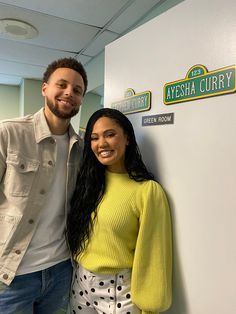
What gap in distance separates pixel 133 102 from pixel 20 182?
1.67ft

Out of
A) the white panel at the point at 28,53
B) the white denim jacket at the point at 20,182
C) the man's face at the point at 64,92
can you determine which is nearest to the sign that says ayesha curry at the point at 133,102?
the man's face at the point at 64,92

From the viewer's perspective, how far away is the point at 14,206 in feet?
3.19

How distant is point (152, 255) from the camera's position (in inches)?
34.2

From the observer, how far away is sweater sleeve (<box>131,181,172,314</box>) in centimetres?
85

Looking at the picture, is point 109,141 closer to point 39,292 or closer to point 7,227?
point 7,227

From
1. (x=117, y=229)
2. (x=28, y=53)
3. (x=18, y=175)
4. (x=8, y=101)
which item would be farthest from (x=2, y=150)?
(x=8, y=101)

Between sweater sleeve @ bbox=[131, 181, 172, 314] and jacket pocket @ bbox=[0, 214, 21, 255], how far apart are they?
439 millimetres

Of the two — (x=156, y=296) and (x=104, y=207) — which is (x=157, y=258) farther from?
(x=104, y=207)

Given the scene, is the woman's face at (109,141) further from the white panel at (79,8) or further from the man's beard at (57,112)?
the white panel at (79,8)

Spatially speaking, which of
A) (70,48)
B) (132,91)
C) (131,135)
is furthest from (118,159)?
(70,48)

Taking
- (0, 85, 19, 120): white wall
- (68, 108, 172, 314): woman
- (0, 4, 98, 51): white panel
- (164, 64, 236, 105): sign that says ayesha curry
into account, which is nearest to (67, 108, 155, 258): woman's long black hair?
(68, 108, 172, 314): woman

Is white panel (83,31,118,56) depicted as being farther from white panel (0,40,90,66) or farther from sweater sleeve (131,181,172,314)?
sweater sleeve (131,181,172,314)

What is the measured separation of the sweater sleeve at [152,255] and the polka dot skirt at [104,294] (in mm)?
46

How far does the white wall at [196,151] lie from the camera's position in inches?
27.9
